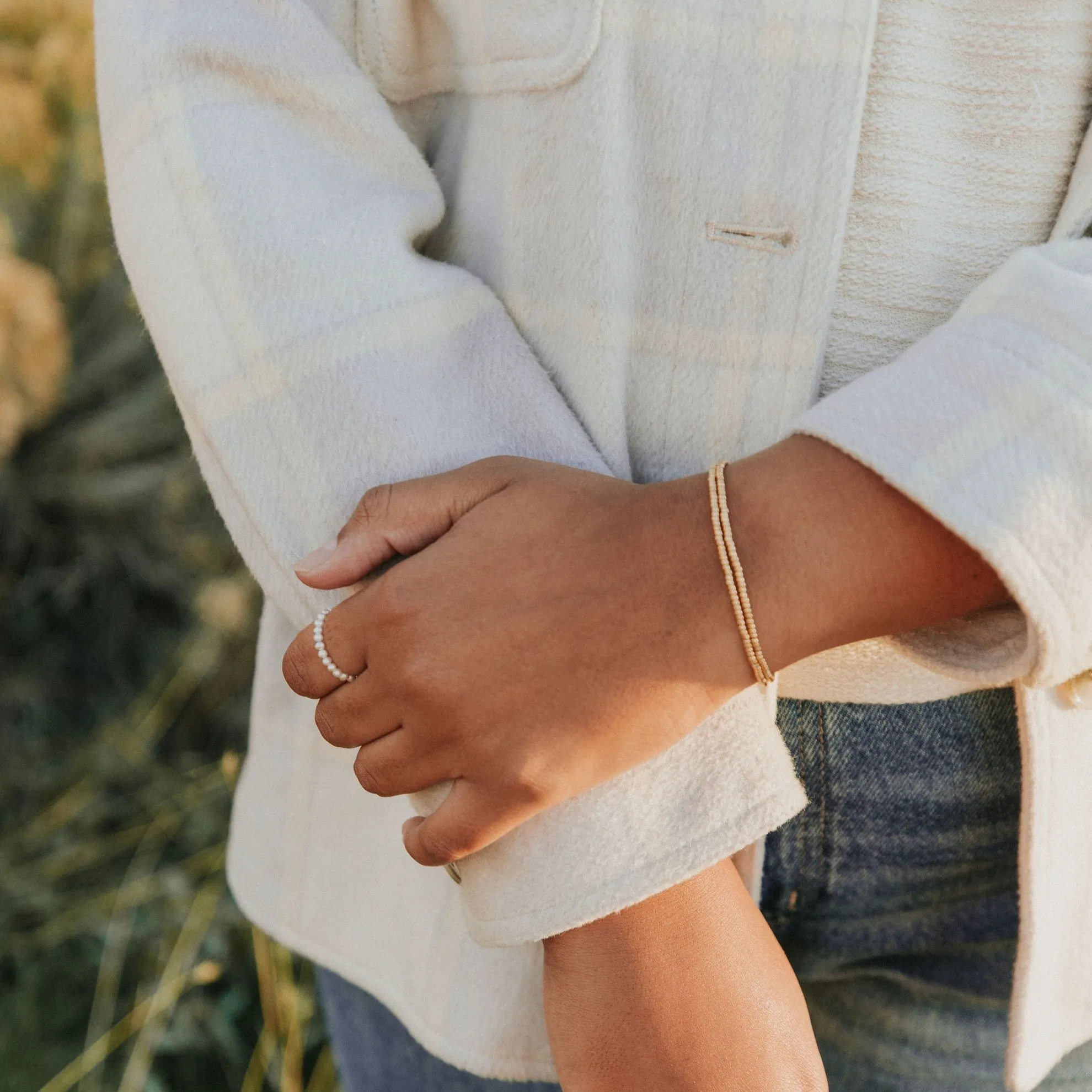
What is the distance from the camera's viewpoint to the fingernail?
575 mm

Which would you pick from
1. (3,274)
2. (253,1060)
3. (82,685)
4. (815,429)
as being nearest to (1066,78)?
(815,429)

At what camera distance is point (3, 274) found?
1.48m

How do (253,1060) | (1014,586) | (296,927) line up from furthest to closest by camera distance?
(253,1060), (296,927), (1014,586)

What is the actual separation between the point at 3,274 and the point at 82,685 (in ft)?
2.85

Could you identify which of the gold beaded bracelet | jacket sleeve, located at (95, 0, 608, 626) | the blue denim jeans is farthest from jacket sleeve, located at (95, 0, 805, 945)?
the blue denim jeans

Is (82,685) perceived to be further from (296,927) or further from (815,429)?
(815,429)

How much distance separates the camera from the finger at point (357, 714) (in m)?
0.54

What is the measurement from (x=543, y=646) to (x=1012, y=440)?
248mm

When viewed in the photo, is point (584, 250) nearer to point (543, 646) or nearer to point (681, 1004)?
point (543, 646)

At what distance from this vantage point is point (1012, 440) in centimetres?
48

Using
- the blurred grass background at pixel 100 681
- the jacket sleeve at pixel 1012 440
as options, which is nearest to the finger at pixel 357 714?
the jacket sleeve at pixel 1012 440

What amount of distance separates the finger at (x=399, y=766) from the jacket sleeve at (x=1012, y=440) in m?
Result: 0.26

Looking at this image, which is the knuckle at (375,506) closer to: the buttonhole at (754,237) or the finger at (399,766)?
the finger at (399,766)

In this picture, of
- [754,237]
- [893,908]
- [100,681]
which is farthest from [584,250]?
[100,681]
